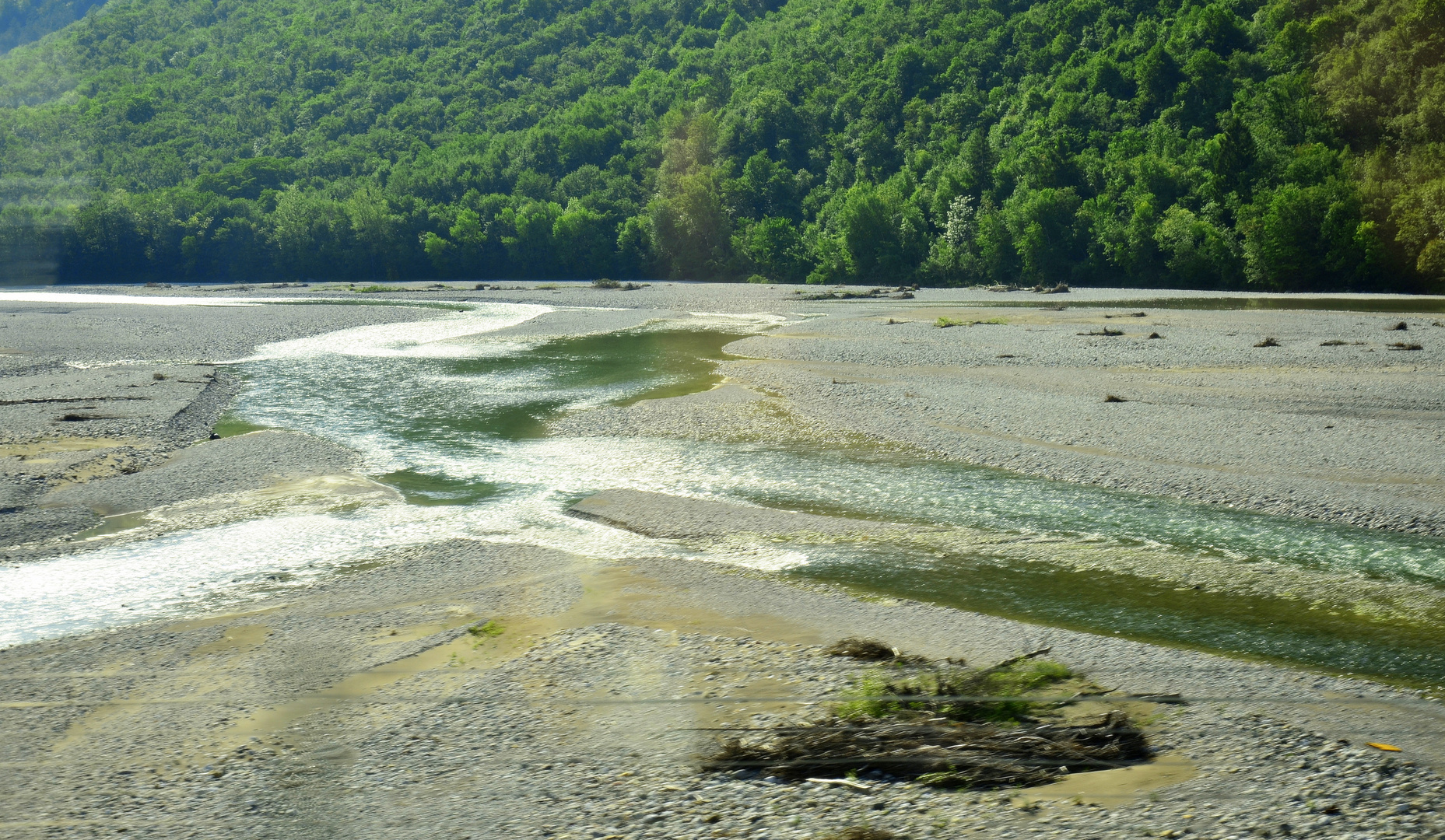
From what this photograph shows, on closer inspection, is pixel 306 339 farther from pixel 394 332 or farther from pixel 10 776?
pixel 10 776

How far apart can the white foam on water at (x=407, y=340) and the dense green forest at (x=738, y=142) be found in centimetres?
4099

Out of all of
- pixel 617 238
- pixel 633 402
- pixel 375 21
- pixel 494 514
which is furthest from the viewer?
pixel 375 21

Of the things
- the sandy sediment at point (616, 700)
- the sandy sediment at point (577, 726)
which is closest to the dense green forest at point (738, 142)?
the sandy sediment at point (616, 700)

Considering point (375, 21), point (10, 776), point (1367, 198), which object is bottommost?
point (10, 776)

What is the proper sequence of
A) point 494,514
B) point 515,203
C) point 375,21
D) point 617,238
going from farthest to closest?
point 375,21
point 515,203
point 617,238
point 494,514

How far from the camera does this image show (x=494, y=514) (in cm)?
1481

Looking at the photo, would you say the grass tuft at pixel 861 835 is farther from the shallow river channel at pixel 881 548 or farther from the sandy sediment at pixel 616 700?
the shallow river channel at pixel 881 548

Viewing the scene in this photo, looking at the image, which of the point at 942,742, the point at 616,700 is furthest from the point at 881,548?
the point at 942,742

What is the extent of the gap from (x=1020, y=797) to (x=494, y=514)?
32.0 feet

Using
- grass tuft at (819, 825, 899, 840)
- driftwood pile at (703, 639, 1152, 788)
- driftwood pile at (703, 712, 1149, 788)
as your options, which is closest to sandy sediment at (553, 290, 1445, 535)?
driftwood pile at (703, 639, 1152, 788)

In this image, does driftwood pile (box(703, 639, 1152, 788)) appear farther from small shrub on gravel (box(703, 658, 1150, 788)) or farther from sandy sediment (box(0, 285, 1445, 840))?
sandy sediment (box(0, 285, 1445, 840))

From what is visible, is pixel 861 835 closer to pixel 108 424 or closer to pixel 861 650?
pixel 861 650

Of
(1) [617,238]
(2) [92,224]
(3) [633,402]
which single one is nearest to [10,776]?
(3) [633,402]

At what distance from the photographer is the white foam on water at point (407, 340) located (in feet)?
122
